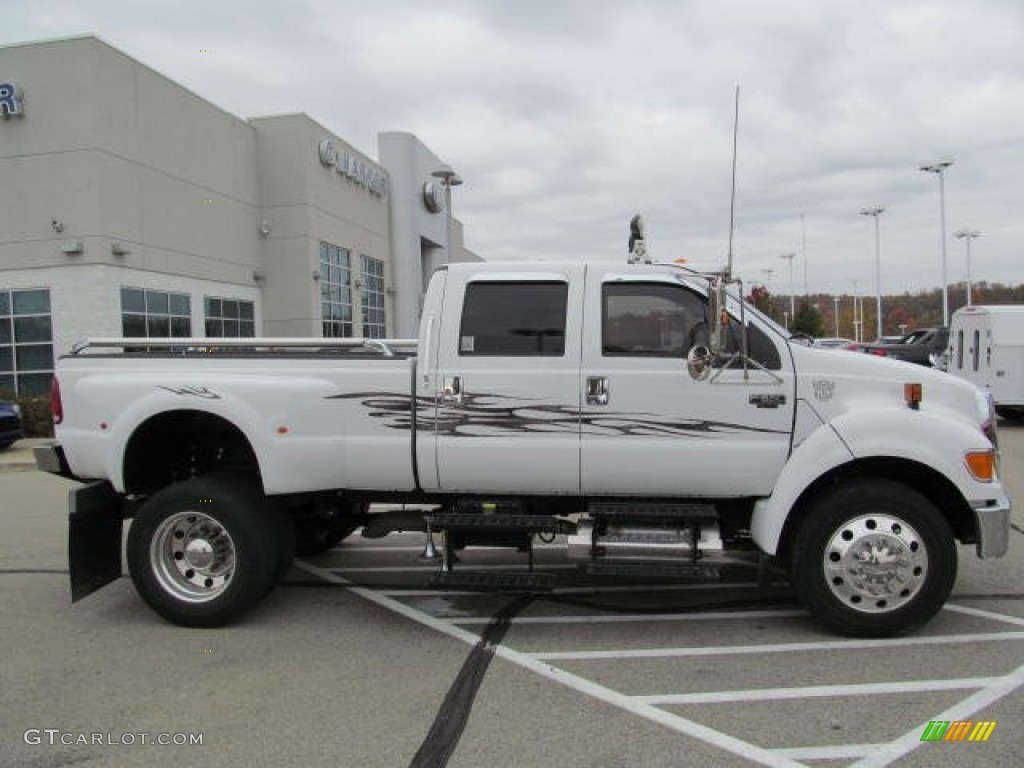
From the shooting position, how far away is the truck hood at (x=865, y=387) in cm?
468

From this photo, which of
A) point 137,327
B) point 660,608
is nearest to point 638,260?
point 660,608

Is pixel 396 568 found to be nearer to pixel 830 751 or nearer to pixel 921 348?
pixel 830 751

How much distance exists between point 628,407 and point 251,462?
2628 millimetres

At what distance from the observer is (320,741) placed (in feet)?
11.6

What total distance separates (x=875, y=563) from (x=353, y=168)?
30447 millimetres

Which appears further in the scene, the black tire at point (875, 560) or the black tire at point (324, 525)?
the black tire at point (324, 525)

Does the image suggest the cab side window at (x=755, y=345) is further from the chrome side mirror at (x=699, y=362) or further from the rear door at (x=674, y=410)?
the chrome side mirror at (x=699, y=362)

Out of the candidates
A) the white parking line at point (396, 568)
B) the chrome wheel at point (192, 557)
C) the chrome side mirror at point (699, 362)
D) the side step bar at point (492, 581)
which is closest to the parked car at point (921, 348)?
the white parking line at point (396, 568)

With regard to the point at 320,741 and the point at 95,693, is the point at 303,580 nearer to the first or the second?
the point at 95,693

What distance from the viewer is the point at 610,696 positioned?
3961 mm

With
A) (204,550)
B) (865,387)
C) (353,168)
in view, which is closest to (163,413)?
(204,550)

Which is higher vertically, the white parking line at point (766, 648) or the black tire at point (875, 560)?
the black tire at point (875, 560)

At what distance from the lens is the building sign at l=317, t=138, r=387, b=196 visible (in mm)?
29203

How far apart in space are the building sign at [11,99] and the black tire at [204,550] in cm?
1836
